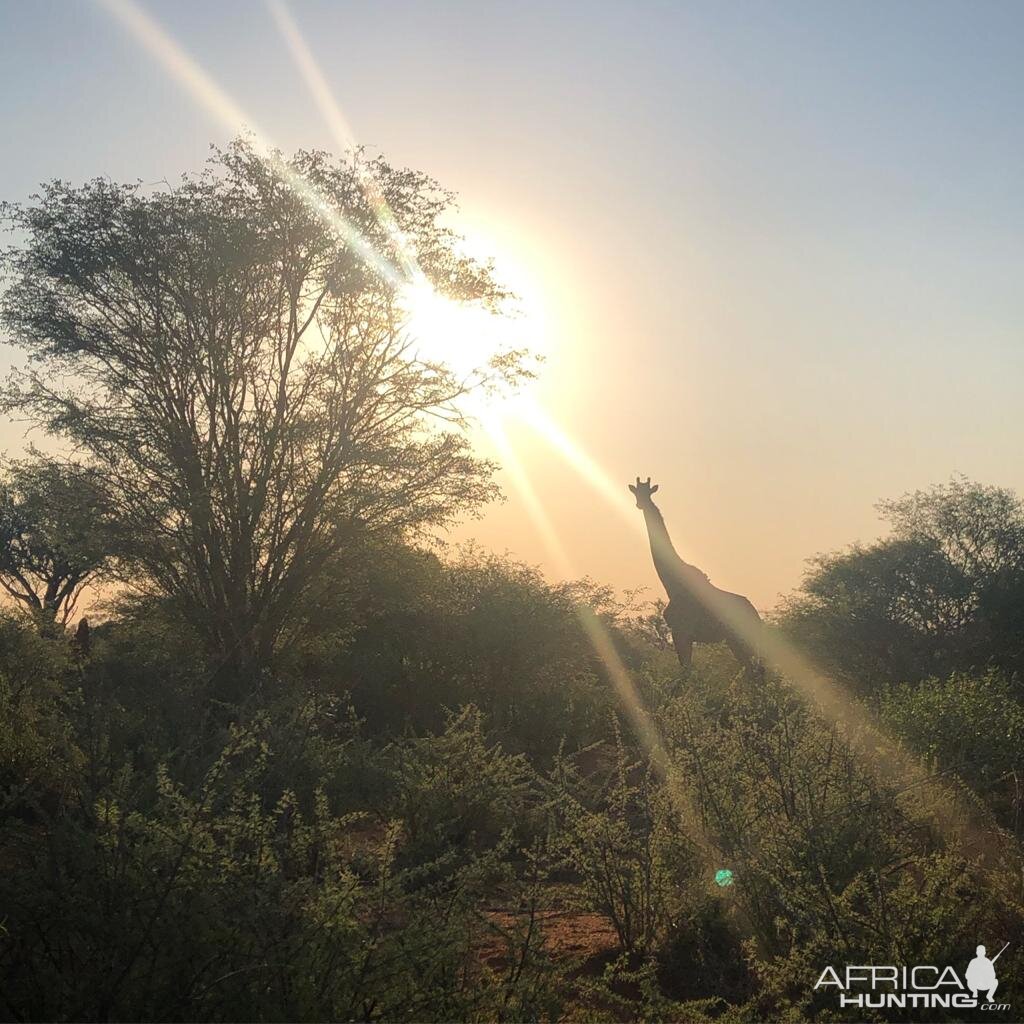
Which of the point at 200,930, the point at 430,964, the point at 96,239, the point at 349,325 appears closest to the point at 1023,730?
the point at 430,964

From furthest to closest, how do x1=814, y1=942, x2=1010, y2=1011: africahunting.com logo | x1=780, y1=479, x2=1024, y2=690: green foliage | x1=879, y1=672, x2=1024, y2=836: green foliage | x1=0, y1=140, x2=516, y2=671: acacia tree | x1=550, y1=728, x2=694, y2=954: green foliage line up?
x1=780, y1=479, x2=1024, y2=690: green foliage → x1=0, y1=140, x2=516, y2=671: acacia tree → x1=879, y1=672, x2=1024, y2=836: green foliage → x1=550, y1=728, x2=694, y2=954: green foliage → x1=814, y1=942, x2=1010, y2=1011: africahunting.com logo

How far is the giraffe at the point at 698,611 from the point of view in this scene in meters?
16.5

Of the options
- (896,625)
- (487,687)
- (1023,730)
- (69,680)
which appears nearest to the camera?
(1023,730)

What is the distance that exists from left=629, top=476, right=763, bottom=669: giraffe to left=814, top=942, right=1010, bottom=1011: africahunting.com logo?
37.8 ft

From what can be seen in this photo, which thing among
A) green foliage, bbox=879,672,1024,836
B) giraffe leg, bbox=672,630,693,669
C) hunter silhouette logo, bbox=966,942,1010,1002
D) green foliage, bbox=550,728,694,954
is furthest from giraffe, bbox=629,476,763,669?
hunter silhouette logo, bbox=966,942,1010,1002

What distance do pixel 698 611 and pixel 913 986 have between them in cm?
1255

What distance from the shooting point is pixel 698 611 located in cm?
1680

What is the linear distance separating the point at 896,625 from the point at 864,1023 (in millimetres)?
20535

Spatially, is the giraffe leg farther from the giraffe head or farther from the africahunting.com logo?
the africahunting.com logo

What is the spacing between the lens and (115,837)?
4.11 meters

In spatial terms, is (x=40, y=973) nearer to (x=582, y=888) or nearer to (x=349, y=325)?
(x=582, y=888)

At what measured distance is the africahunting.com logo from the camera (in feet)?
13.9

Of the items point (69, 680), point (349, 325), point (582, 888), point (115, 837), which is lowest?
point (582, 888)

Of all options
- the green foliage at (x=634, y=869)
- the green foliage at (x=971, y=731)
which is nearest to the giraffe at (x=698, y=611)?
the green foliage at (x=971, y=731)
